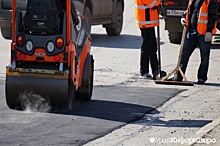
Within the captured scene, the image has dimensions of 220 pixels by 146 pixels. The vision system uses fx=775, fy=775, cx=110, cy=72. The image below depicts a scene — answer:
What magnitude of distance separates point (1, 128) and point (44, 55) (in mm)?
1423

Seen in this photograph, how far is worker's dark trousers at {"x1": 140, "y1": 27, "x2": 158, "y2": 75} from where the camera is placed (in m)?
14.4

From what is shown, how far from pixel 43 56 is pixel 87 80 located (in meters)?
1.13

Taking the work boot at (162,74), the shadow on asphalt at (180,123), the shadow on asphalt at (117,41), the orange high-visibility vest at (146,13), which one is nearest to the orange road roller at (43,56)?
the shadow on asphalt at (180,123)

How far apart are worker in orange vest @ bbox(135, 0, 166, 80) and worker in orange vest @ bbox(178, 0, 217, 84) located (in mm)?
534

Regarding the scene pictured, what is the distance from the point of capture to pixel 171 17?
1889 cm

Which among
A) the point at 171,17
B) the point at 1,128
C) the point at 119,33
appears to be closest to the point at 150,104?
the point at 1,128

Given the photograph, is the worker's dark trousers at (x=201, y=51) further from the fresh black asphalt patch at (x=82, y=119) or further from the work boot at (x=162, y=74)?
the fresh black asphalt patch at (x=82, y=119)

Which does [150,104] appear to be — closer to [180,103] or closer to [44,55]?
[180,103]

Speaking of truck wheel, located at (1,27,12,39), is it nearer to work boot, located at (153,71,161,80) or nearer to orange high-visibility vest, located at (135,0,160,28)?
orange high-visibility vest, located at (135,0,160,28)

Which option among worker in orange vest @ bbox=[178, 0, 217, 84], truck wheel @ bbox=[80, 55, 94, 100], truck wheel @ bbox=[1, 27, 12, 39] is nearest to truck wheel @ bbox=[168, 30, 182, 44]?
truck wheel @ bbox=[1, 27, 12, 39]

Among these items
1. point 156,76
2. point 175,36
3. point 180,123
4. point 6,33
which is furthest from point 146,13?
point 6,33

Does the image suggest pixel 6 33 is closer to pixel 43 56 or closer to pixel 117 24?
pixel 117 24

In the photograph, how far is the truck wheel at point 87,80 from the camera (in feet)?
36.7

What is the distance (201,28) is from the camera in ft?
45.4
